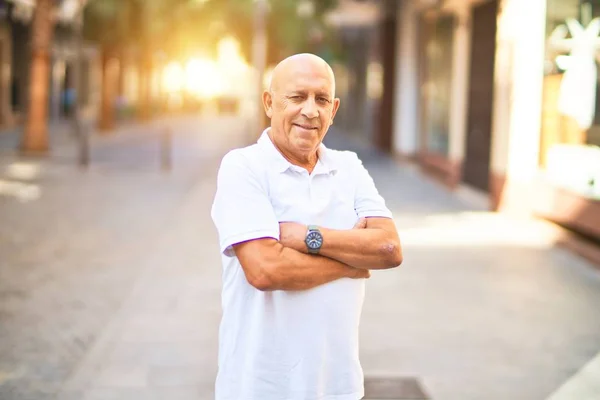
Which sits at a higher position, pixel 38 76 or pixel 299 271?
pixel 38 76

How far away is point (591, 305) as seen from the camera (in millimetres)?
7414

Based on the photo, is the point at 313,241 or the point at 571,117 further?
the point at 571,117

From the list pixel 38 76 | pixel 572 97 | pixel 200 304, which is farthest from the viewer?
pixel 38 76

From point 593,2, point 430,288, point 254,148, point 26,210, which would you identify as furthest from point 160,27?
point 254,148

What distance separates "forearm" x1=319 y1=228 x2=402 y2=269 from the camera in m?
2.80

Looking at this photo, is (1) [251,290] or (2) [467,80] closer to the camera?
(1) [251,290]

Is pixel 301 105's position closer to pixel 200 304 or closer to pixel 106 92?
pixel 200 304

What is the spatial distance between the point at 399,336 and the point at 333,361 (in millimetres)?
3566

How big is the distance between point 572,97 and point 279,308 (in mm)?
9025

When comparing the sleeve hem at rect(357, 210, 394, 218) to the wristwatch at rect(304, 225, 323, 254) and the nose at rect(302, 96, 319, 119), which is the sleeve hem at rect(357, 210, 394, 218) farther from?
the nose at rect(302, 96, 319, 119)

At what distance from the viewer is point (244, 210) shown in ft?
8.95

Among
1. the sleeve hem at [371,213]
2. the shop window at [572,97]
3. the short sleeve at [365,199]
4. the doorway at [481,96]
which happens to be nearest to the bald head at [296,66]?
the short sleeve at [365,199]

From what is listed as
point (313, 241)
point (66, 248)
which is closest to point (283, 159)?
point (313, 241)

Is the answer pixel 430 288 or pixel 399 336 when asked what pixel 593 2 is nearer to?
pixel 430 288
